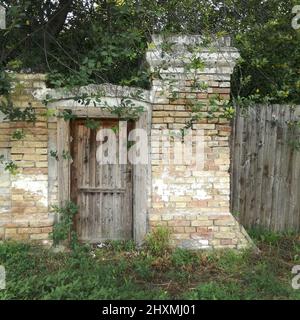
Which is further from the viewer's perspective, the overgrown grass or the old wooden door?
the old wooden door

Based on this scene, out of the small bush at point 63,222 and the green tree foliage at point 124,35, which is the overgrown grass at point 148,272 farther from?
the green tree foliage at point 124,35

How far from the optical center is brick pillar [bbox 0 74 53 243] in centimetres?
500

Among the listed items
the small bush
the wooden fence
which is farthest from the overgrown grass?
the wooden fence

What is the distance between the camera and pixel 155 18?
16.2 feet

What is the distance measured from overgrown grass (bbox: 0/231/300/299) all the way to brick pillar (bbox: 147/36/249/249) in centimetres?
24

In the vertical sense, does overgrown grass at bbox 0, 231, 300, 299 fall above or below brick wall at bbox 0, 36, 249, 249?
below

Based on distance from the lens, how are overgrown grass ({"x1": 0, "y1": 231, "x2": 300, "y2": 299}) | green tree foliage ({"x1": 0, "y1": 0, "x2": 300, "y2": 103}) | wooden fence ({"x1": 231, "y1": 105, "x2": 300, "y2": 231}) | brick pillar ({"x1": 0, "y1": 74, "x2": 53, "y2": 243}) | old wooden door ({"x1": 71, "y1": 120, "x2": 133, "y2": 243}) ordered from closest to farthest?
overgrown grass ({"x1": 0, "y1": 231, "x2": 300, "y2": 299})
green tree foliage ({"x1": 0, "y1": 0, "x2": 300, "y2": 103})
brick pillar ({"x1": 0, "y1": 74, "x2": 53, "y2": 243})
old wooden door ({"x1": 71, "y1": 120, "x2": 133, "y2": 243})
wooden fence ({"x1": 231, "y1": 105, "x2": 300, "y2": 231})

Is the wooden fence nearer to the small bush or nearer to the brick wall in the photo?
the brick wall

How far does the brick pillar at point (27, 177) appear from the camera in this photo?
500cm

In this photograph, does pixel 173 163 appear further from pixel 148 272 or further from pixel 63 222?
pixel 63 222

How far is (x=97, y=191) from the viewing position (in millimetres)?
5398

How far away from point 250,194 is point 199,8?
2.72 meters

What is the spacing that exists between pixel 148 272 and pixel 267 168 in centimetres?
239
